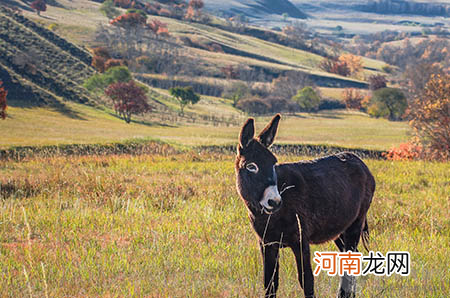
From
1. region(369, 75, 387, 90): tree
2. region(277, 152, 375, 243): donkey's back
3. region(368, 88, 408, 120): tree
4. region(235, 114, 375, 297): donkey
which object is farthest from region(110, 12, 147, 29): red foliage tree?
region(235, 114, 375, 297): donkey

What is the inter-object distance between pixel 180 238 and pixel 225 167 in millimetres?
9439

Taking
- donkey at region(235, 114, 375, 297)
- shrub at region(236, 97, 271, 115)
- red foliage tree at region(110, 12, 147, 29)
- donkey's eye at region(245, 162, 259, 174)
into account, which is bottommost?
shrub at region(236, 97, 271, 115)

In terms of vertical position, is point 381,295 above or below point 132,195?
above

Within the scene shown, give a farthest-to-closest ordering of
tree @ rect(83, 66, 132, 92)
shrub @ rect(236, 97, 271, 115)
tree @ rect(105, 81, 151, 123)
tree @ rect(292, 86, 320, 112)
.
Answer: tree @ rect(292, 86, 320, 112) → shrub @ rect(236, 97, 271, 115) → tree @ rect(83, 66, 132, 92) → tree @ rect(105, 81, 151, 123)

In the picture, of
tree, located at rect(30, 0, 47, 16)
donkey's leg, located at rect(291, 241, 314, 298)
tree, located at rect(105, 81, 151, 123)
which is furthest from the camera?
tree, located at rect(30, 0, 47, 16)

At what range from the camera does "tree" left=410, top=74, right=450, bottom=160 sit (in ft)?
77.0

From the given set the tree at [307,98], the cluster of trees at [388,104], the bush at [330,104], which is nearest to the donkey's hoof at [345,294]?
the cluster of trees at [388,104]

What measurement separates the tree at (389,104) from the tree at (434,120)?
92.5m

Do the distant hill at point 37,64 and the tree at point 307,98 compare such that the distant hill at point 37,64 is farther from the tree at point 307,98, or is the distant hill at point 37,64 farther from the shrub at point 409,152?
the tree at point 307,98

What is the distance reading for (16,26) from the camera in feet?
332

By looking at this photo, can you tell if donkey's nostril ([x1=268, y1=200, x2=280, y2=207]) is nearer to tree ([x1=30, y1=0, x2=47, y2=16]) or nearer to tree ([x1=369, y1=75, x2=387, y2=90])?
tree ([x1=369, y1=75, x2=387, y2=90])

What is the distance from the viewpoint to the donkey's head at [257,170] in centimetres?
412

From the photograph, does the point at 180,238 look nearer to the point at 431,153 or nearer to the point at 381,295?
the point at 381,295

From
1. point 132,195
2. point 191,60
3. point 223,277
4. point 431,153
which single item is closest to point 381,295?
point 223,277
